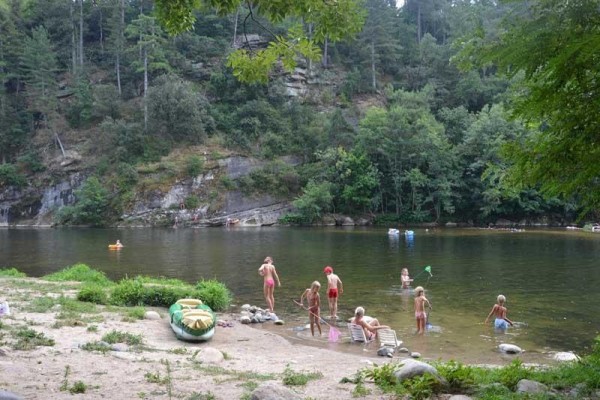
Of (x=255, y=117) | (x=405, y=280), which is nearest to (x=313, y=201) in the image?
(x=255, y=117)

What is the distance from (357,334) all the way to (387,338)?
2.72ft

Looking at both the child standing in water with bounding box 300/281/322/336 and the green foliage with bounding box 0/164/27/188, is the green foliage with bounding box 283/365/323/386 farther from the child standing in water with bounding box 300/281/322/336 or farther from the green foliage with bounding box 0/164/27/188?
the green foliage with bounding box 0/164/27/188

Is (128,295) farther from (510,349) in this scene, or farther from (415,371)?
(415,371)

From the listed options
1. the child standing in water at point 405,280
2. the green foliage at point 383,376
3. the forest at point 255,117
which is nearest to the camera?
the green foliage at point 383,376

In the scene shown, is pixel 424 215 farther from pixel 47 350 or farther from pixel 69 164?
pixel 47 350

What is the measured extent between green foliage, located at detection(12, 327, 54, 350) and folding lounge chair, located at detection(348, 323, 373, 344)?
23.0 ft

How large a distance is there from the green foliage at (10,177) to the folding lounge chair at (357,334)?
60.2 m

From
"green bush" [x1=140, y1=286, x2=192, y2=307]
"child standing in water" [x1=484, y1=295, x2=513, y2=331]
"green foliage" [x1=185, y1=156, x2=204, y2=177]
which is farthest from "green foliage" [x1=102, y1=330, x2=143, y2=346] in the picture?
"green foliage" [x1=185, y1=156, x2=204, y2=177]

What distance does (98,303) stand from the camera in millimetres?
14688

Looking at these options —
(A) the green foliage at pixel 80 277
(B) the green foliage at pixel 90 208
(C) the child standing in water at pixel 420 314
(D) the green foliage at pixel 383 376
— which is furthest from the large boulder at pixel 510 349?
(B) the green foliage at pixel 90 208

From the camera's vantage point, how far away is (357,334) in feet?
44.3

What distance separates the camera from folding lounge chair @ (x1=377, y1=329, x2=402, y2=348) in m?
12.8

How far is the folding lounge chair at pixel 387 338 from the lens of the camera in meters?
12.8

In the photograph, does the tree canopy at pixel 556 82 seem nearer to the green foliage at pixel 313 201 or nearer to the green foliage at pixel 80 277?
the green foliage at pixel 80 277
